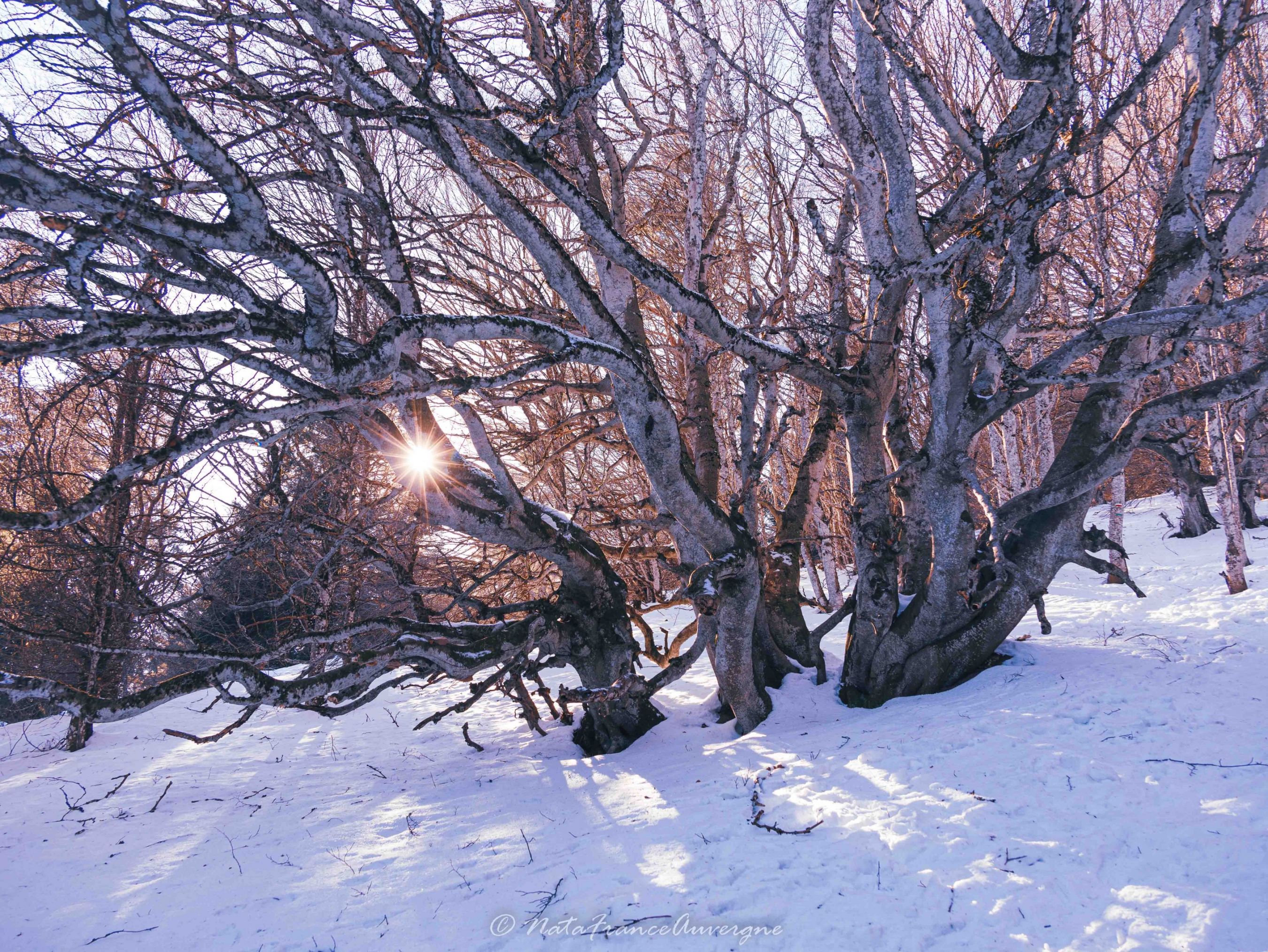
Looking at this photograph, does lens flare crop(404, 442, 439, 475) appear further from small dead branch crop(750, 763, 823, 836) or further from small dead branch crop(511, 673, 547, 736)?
small dead branch crop(750, 763, 823, 836)

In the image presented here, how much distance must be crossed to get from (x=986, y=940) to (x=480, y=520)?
12.6 feet

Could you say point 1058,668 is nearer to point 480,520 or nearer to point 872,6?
point 480,520

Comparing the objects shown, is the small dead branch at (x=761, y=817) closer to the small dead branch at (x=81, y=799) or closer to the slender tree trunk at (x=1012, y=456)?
the small dead branch at (x=81, y=799)

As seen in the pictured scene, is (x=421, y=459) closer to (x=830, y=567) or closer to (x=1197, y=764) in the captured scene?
(x=1197, y=764)

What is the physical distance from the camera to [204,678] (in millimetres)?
3842

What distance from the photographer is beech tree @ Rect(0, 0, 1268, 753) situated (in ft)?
8.62

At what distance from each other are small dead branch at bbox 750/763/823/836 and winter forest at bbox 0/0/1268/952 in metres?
0.03

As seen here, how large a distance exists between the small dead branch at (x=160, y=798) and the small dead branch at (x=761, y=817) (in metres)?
5.05

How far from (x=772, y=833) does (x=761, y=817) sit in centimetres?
18

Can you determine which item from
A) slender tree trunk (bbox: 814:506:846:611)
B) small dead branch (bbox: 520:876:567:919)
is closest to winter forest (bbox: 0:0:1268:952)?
small dead branch (bbox: 520:876:567:919)

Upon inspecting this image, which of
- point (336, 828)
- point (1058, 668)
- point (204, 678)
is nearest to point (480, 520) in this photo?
point (204, 678)

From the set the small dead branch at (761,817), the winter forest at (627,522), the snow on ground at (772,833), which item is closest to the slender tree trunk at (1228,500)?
the winter forest at (627,522)

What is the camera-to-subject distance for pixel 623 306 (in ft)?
20.0

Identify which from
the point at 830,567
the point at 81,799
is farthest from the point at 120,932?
the point at 830,567
